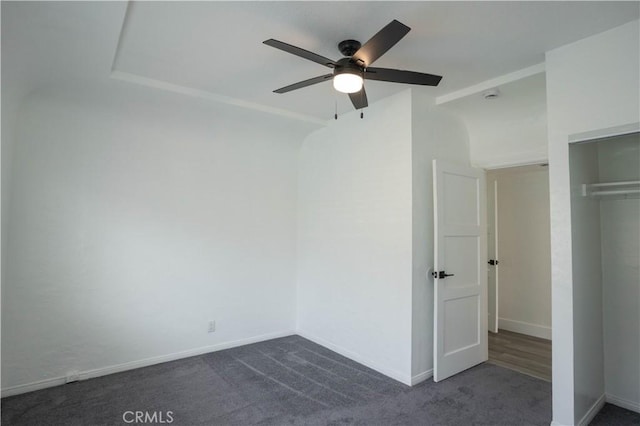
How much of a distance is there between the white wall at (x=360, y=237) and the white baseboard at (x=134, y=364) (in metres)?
0.66

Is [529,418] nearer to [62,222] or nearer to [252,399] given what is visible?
[252,399]

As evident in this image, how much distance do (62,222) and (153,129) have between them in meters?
1.24

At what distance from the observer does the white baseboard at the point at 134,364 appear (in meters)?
2.91

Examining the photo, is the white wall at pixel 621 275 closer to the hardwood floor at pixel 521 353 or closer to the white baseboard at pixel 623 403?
the white baseboard at pixel 623 403

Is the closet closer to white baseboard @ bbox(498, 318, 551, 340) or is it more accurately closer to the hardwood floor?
the hardwood floor

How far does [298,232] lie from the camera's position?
4.72 meters

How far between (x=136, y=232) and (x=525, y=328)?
5167 mm

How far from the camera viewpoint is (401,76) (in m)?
2.25

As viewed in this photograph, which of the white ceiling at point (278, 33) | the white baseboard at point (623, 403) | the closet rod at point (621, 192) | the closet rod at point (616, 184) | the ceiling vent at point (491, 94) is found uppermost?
the white ceiling at point (278, 33)

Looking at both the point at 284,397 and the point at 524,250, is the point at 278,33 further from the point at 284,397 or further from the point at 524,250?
the point at 524,250

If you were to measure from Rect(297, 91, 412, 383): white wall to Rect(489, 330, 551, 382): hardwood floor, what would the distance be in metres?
1.39

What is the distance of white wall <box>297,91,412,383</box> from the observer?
328 cm

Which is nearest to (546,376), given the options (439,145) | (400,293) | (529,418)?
(529,418)

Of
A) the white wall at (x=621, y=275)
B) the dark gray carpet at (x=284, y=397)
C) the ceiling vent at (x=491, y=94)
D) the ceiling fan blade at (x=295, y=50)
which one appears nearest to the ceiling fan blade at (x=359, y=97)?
the ceiling fan blade at (x=295, y=50)
